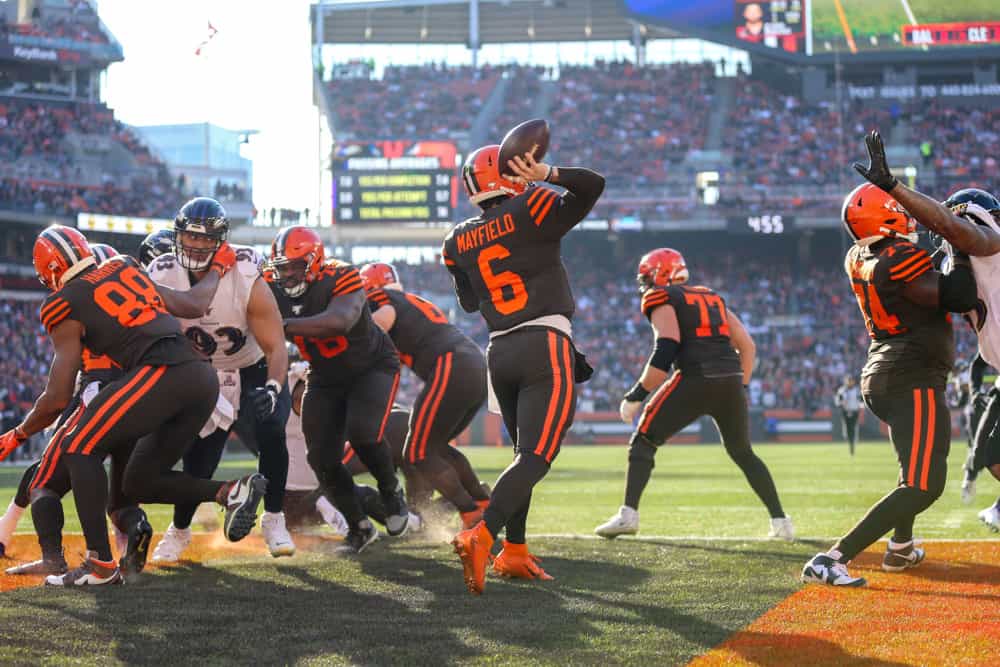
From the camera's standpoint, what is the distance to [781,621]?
16.7ft

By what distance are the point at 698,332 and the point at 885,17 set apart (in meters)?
36.6

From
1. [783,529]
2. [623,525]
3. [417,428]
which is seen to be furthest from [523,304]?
[783,529]

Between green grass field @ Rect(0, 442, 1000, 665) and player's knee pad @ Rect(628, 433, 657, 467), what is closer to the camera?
green grass field @ Rect(0, 442, 1000, 665)

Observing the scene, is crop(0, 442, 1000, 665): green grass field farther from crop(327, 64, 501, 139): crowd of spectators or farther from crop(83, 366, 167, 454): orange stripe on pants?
crop(327, 64, 501, 139): crowd of spectators

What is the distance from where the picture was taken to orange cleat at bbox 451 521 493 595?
555cm

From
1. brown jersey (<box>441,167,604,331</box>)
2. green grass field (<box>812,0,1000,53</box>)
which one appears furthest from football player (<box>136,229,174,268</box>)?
green grass field (<box>812,0,1000,53</box>)

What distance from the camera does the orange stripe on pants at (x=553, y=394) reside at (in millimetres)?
5914

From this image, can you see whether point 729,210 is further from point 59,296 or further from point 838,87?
point 59,296

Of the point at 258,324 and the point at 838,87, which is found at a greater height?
the point at 838,87

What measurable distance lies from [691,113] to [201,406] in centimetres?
4028

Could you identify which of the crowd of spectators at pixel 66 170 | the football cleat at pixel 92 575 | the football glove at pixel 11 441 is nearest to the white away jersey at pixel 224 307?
the football glove at pixel 11 441

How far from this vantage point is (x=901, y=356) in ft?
20.2

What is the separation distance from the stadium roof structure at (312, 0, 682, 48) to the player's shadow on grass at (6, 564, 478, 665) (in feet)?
141

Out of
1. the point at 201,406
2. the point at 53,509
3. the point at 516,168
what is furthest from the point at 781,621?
the point at 53,509
